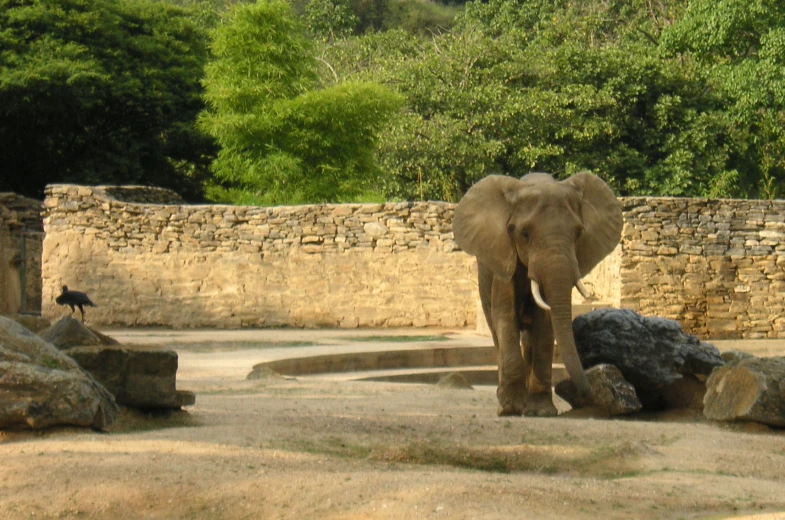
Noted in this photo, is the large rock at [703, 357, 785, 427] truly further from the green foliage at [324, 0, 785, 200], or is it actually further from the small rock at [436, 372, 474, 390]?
the green foliage at [324, 0, 785, 200]

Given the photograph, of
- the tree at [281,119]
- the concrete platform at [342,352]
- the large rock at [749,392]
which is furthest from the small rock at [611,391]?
the tree at [281,119]

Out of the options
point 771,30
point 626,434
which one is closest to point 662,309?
point 771,30

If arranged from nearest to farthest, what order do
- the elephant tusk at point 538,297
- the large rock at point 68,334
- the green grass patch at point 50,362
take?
the green grass patch at point 50,362 → the large rock at point 68,334 → the elephant tusk at point 538,297

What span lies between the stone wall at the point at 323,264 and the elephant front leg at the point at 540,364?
38.5 ft

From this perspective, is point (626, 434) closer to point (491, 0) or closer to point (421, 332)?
point (421, 332)

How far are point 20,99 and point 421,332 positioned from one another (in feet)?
46.3

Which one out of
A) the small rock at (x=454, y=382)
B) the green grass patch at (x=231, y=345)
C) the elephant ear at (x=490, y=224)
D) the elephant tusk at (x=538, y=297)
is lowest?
the green grass patch at (x=231, y=345)

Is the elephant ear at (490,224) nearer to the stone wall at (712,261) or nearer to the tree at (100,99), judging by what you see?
the stone wall at (712,261)

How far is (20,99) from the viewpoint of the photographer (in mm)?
30578

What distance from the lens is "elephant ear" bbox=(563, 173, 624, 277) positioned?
9.95 meters

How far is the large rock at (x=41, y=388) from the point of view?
6652 millimetres

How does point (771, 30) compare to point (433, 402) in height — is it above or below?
above

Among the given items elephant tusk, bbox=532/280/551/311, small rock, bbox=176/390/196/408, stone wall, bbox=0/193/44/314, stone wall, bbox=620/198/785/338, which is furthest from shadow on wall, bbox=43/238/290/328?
small rock, bbox=176/390/196/408

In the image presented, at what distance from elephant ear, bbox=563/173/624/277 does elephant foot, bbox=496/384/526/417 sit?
104 cm
